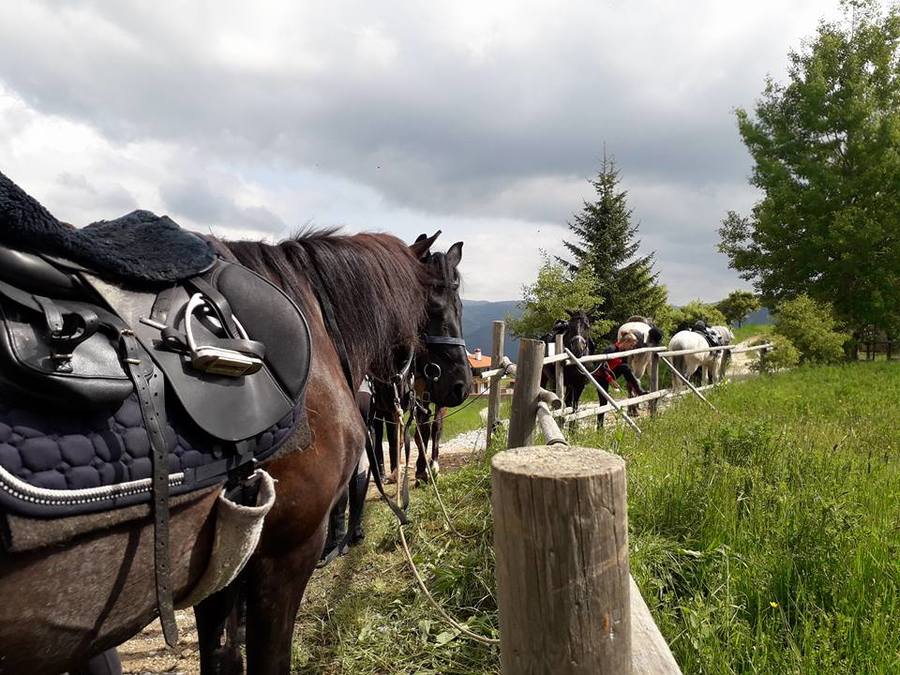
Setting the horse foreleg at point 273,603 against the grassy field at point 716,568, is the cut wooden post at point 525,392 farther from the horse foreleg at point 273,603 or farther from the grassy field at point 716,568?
the horse foreleg at point 273,603

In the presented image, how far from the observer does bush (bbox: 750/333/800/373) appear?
16016 mm

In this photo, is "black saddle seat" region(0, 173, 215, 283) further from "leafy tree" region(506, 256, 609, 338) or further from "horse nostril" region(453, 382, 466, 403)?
"leafy tree" region(506, 256, 609, 338)

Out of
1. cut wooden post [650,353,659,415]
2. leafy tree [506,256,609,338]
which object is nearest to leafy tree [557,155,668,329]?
leafy tree [506,256,609,338]

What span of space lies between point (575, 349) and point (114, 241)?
9.03 m

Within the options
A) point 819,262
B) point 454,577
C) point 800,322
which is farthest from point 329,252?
point 819,262

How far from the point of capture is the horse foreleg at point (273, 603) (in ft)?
6.33

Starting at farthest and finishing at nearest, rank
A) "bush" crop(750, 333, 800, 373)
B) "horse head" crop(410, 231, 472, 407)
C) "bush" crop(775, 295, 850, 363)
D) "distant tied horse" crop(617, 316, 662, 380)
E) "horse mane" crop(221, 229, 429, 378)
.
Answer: "bush" crop(775, 295, 850, 363) < "bush" crop(750, 333, 800, 373) < "distant tied horse" crop(617, 316, 662, 380) < "horse head" crop(410, 231, 472, 407) < "horse mane" crop(221, 229, 429, 378)

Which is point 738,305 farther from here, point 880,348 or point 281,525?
point 281,525

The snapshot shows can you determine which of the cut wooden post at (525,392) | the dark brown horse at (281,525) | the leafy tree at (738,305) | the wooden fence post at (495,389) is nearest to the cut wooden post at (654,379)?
the wooden fence post at (495,389)

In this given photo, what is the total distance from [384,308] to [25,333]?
1526mm

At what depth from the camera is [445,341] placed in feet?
11.3

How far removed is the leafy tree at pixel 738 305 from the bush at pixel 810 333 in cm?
1367

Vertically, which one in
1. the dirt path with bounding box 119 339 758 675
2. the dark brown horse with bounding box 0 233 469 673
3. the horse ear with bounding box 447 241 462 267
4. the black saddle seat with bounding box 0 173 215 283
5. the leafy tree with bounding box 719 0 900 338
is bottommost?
the dirt path with bounding box 119 339 758 675

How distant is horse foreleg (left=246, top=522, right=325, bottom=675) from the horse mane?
824 mm
